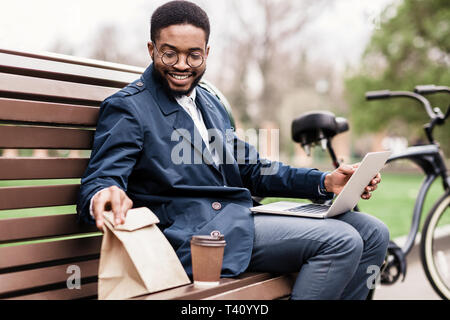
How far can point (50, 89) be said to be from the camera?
239 centimetres

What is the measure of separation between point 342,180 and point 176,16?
1015 mm

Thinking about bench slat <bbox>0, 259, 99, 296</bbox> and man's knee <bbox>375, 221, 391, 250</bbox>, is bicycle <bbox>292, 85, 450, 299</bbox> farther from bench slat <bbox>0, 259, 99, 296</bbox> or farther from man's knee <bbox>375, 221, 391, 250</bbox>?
bench slat <bbox>0, 259, 99, 296</bbox>

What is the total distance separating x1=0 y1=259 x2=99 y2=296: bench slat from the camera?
2.07 m

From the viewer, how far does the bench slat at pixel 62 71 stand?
7.67ft

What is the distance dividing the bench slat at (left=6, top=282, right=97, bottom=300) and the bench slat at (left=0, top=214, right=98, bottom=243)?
213 mm

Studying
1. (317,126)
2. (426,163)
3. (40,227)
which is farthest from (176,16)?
(426,163)

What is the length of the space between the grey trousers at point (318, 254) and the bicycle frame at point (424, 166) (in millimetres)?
1718

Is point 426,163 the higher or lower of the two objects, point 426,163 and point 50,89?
the lower

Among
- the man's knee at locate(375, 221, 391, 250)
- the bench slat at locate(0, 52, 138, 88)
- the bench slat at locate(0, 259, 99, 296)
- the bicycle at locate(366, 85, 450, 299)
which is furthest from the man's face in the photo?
the bicycle at locate(366, 85, 450, 299)

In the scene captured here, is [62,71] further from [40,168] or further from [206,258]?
[206,258]

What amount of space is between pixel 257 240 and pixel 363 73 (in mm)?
23260

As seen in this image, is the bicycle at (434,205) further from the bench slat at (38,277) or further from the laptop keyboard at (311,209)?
the bench slat at (38,277)

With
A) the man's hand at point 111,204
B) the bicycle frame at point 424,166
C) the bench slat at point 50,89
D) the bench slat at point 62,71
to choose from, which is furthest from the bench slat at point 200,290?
the bicycle frame at point 424,166

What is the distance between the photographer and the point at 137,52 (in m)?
22.7
